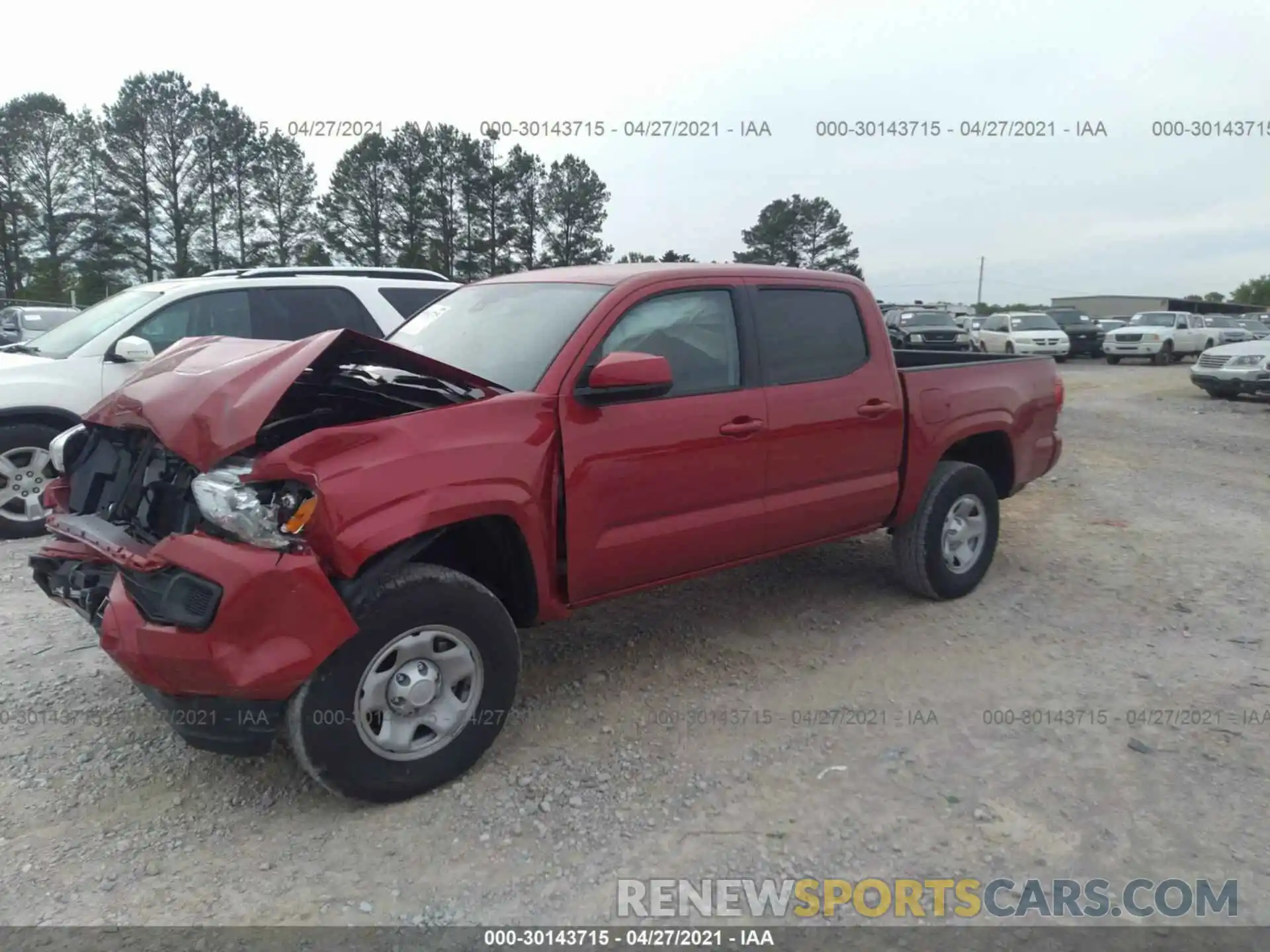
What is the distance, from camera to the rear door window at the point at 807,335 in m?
4.38

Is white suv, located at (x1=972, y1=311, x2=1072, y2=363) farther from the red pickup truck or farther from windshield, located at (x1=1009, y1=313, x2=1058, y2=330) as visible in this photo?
the red pickup truck

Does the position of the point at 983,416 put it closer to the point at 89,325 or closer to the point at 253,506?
the point at 253,506

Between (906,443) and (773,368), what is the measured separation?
107 centimetres

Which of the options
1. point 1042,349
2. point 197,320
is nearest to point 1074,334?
A: point 1042,349

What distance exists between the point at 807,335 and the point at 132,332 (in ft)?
16.1

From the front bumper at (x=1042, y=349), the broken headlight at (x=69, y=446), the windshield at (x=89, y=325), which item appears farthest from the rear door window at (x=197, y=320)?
the front bumper at (x=1042, y=349)

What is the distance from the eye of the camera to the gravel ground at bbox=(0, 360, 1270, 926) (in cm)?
288

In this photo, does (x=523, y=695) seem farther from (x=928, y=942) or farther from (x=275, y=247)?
(x=275, y=247)

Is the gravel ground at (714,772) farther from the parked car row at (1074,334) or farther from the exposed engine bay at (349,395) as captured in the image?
the parked car row at (1074,334)

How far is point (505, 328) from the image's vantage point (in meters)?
4.05

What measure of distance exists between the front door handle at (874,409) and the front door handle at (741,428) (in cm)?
74

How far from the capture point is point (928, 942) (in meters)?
2.65

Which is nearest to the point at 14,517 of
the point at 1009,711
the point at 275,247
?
the point at 1009,711

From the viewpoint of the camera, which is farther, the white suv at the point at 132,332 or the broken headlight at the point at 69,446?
the white suv at the point at 132,332
